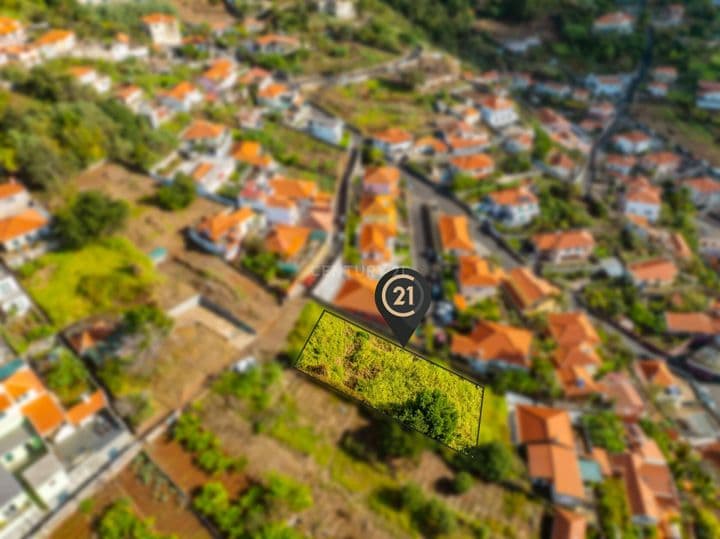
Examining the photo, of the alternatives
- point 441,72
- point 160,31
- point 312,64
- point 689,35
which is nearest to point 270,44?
point 312,64

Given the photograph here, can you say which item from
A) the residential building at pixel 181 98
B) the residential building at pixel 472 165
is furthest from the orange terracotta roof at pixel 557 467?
the residential building at pixel 181 98

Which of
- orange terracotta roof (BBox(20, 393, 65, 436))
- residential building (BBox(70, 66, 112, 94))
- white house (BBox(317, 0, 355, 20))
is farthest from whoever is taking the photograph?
white house (BBox(317, 0, 355, 20))

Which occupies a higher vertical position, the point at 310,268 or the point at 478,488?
the point at 310,268

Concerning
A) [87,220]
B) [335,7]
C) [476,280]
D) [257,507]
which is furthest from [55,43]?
[257,507]

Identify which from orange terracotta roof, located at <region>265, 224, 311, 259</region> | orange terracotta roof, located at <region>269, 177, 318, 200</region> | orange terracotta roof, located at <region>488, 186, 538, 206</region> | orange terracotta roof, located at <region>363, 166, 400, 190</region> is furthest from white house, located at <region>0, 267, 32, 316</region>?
orange terracotta roof, located at <region>488, 186, 538, 206</region>

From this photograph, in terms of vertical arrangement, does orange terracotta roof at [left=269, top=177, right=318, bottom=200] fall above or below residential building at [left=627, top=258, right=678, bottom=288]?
above

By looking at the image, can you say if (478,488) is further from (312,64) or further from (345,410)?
(312,64)

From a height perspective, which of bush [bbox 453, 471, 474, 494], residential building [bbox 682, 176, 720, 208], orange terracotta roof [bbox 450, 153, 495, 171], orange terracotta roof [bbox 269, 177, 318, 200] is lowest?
residential building [bbox 682, 176, 720, 208]

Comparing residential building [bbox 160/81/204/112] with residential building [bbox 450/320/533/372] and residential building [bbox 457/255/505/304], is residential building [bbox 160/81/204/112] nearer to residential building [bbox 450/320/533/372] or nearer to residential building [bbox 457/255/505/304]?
residential building [bbox 457/255/505/304]
